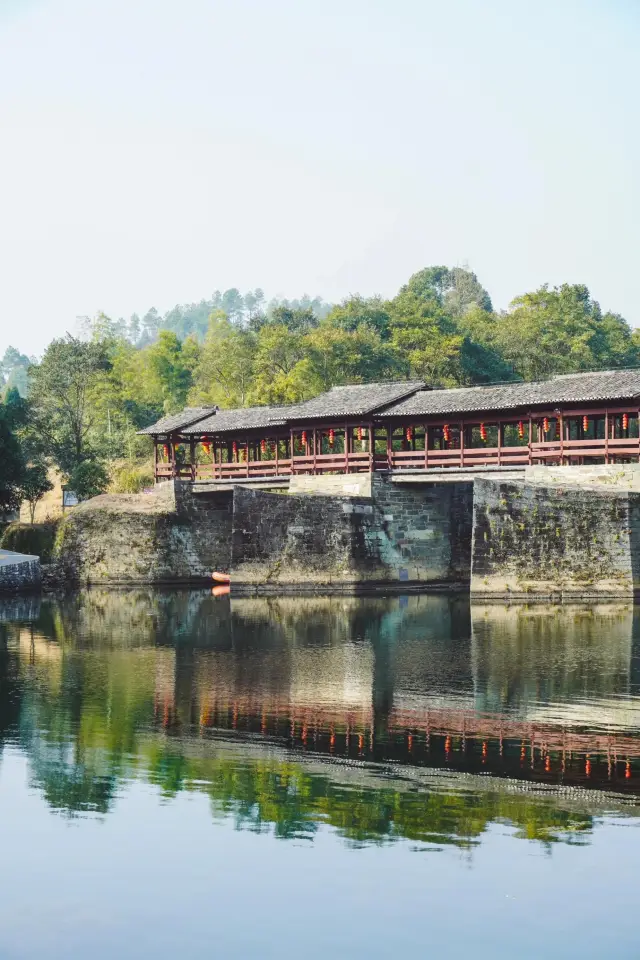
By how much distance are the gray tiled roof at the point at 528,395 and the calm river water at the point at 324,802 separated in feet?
33.8

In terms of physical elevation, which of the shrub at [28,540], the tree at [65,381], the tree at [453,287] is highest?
the tree at [453,287]

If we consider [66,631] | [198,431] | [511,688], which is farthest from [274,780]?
[198,431]

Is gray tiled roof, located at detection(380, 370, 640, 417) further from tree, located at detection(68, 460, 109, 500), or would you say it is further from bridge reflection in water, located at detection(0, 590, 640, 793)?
tree, located at detection(68, 460, 109, 500)

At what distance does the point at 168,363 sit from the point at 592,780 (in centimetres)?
7356

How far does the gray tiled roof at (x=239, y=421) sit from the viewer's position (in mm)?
42125

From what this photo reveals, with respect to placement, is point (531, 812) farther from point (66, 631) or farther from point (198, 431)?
point (198, 431)

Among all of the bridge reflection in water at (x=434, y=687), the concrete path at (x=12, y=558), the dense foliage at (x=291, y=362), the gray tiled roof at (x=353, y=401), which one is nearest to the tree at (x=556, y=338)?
the dense foliage at (x=291, y=362)

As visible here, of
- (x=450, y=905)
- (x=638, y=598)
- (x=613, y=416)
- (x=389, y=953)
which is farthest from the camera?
(x=613, y=416)

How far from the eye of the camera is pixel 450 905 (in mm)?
10047

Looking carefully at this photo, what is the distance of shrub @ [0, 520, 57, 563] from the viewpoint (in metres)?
44.2

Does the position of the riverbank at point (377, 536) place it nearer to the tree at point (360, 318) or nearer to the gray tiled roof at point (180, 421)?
the gray tiled roof at point (180, 421)

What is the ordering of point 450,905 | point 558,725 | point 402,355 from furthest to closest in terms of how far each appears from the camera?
1. point 402,355
2. point 558,725
3. point 450,905

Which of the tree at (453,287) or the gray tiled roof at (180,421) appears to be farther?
the tree at (453,287)

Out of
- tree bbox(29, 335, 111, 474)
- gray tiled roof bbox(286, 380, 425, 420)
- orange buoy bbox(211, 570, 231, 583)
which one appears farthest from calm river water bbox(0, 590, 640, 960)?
tree bbox(29, 335, 111, 474)
